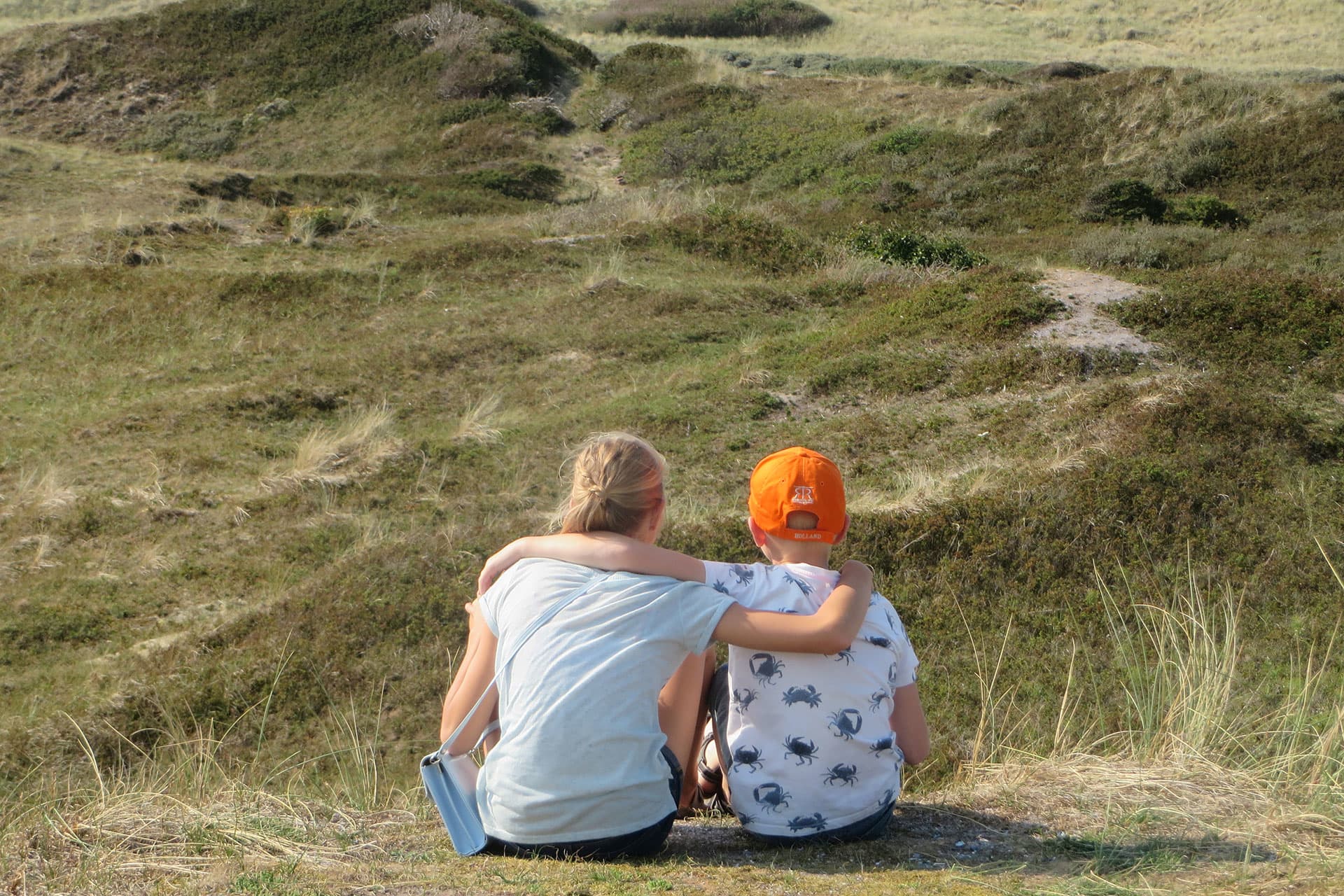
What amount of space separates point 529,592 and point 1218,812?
2.30 metres

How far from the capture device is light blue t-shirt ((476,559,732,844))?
2850 mm

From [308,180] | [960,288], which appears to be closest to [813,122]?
[308,180]

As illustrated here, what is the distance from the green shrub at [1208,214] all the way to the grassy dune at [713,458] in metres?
0.07

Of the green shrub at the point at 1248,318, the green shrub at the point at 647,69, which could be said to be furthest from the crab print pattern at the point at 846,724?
the green shrub at the point at 647,69

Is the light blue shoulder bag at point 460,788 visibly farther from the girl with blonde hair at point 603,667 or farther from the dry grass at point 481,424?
the dry grass at point 481,424

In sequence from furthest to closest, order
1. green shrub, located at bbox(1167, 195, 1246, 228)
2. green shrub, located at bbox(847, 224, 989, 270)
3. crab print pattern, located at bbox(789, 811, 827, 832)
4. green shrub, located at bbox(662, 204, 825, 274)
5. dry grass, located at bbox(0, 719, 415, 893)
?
green shrub, located at bbox(1167, 195, 1246, 228) < green shrub, located at bbox(662, 204, 825, 274) < green shrub, located at bbox(847, 224, 989, 270) < crab print pattern, located at bbox(789, 811, 827, 832) < dry grass, located at bbox(0, 719, 415, 893)

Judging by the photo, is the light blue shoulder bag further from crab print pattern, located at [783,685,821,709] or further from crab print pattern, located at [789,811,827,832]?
crab print pattern, located at [789,811,827,832]

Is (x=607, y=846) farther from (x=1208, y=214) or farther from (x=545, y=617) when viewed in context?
(x=1208, y=214)

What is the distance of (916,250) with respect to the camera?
15.4 meters

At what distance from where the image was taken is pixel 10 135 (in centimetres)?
2588

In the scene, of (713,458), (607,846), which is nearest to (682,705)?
(607,846)

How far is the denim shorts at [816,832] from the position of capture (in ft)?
10.4

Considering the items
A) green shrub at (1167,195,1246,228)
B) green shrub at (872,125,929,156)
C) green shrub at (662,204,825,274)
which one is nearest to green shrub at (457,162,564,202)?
green shrub at (662,204,825,274)

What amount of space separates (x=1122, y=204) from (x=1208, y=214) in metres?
1.24
